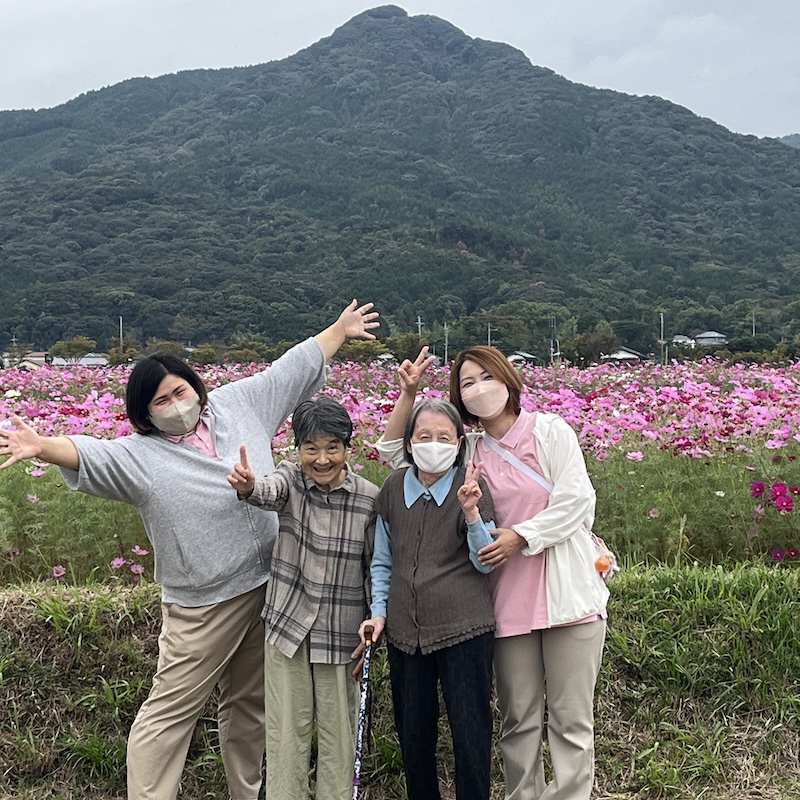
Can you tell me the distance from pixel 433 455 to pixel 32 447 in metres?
1.00

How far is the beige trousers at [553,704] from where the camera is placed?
2430 millimetres

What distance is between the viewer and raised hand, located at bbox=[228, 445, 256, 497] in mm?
2326

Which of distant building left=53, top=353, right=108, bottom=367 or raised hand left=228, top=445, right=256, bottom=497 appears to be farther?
distant building left=53, top=353, right=108, bottom=367

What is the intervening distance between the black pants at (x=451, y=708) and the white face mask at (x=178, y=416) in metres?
0.81

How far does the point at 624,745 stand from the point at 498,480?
1.20m

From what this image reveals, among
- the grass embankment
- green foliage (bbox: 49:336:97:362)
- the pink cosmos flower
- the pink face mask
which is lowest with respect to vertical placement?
green foliage (bbox: 49:336:97:362)

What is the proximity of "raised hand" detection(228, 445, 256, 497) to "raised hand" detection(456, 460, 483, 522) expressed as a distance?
0.53m

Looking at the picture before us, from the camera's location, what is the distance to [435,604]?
2348 millimetres

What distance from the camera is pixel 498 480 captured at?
2494mm

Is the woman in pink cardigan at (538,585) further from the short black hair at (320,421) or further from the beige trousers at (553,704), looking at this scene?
the short black hair at (320,421)

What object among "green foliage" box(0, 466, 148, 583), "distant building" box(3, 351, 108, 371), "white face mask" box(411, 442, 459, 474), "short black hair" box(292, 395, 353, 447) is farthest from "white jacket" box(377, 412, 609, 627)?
"distant building" box(3, 351, 108, 371)

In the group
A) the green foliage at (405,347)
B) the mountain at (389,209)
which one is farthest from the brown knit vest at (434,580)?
the mountain at (389,209)

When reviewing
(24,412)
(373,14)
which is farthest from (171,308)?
(373,14)

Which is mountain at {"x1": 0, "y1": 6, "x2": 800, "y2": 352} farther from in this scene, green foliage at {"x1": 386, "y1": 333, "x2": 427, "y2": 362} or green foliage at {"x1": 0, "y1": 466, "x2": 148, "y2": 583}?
green foliage at {"x1": 0, "y1": 466, "x2": 148, "y2": 583}
